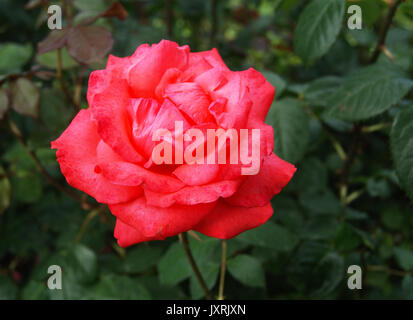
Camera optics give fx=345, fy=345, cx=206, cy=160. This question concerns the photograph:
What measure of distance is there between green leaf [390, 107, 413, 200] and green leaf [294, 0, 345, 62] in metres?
0.21

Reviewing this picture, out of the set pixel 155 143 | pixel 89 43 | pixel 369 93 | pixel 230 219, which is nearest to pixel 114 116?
pixel 155 143

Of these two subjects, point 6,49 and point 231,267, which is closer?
point 231,267

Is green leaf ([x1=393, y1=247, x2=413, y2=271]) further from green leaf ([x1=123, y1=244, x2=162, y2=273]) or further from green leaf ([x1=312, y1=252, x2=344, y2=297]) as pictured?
green leaf ([x1=123, y1=244, x2=162, y2=273])

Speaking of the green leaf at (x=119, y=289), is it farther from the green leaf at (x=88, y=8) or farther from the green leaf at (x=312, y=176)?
the green leaf at (x=88, y=8)

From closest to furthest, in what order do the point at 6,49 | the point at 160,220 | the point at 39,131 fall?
1. the point at 160,220
2. the point at 39,131
3. the point at 6,49

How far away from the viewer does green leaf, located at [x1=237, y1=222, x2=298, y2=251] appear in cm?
71

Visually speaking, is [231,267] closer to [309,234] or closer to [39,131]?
[309,234]

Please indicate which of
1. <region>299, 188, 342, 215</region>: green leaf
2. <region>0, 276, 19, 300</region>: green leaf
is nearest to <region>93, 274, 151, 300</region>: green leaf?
<region>0, 276, 19, 300</region>: green leaf

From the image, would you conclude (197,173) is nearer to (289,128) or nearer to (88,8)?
(289,128)

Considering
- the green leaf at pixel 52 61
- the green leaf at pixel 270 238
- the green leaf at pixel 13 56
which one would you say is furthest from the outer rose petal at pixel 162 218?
the green leaf at pixel 13 56

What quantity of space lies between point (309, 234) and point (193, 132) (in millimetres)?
559

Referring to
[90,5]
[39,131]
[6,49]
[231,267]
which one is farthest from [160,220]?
[6,49]

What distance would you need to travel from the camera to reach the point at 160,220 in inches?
16.6

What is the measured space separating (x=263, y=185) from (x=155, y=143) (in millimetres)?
155
